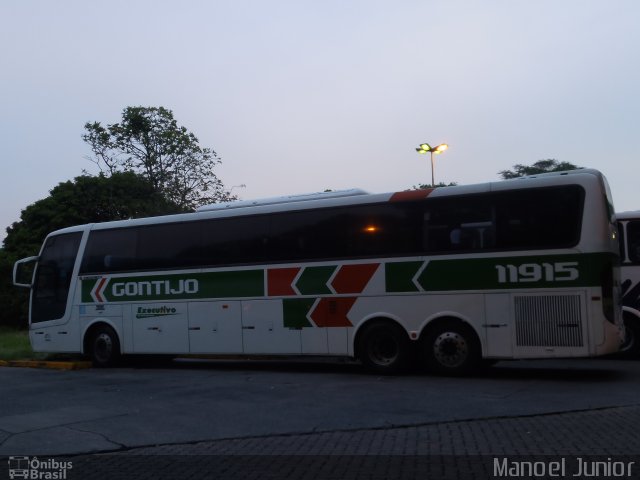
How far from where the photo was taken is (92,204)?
32656 millimetres

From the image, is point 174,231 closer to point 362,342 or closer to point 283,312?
point 283,312

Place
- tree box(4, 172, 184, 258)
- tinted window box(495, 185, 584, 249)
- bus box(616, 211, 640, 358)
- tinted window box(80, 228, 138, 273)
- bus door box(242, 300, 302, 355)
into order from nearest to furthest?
tinted window box(495, 185, 584, 249), bus door box(242, 300, 302, 355), bus box(616, 211, 640, 358), tinted window box(80, 228, 138, 273), tree box(4, 172, 184, 258)

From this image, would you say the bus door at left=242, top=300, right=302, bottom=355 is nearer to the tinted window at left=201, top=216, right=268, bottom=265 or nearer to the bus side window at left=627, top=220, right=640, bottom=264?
the tinted window at left=201, top=216, right=268, bottom=265

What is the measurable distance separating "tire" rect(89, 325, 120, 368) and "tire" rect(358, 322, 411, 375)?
633 cm

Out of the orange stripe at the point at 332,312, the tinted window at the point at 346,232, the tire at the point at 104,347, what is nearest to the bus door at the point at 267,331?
the orange stripe at the point at 332,312

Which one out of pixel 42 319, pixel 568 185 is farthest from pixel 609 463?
pixel 42 319

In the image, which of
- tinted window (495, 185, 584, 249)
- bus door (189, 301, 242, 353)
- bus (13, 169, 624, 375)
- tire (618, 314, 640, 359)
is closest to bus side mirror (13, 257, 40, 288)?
bus (13, 169, 624, 375)

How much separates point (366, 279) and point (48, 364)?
868cm

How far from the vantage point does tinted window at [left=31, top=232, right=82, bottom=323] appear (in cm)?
1728

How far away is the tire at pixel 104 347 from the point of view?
656 inches

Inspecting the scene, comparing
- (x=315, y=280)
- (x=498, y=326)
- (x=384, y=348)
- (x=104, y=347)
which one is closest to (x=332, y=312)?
(x=315, y=280)

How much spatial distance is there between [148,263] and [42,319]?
3.74 m

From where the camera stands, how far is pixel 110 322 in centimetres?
1667

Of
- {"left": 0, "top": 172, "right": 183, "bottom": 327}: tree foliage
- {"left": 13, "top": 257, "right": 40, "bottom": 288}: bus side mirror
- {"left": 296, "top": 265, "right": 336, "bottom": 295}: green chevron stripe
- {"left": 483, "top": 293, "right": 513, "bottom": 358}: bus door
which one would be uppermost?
{"left": 0, "top": 172, "right": 183, "bottom": 327}: tree foliage
